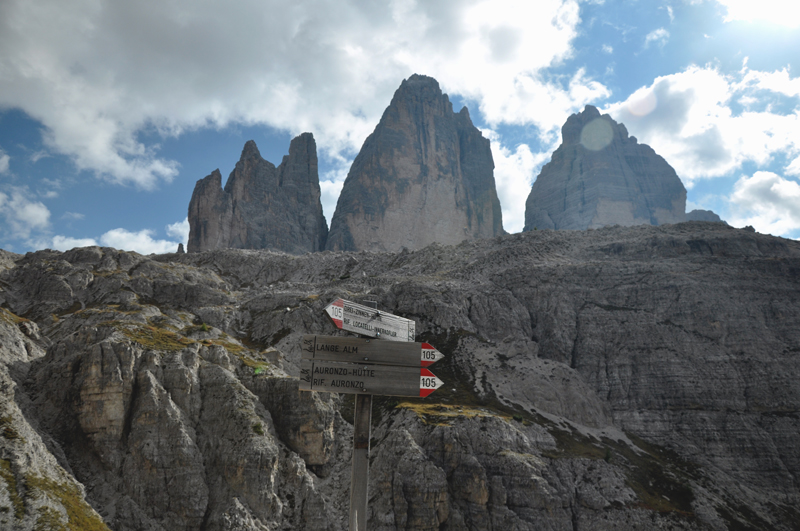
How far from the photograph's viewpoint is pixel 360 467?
13023mm

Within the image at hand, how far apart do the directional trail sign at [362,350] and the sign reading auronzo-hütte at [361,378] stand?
14cm

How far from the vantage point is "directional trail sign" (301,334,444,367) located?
13391mm

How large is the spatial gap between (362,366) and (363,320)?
1.32 m

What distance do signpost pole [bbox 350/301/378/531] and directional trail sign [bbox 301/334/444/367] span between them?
114 centimetres

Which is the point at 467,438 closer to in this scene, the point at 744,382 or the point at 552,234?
the point at 744,382

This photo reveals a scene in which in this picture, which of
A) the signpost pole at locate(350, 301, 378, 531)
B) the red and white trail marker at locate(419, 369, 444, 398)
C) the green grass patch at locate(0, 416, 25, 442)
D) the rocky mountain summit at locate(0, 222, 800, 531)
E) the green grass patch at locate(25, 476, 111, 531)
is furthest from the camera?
the rocky mountain summit at locate(0, 222, 800, 531)

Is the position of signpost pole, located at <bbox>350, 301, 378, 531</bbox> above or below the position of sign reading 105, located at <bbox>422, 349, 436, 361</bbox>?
below

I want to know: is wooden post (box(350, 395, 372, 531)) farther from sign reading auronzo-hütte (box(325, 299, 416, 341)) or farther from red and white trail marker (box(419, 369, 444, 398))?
sign reading auronzo-hütte (box(325, 299, 416, 341))

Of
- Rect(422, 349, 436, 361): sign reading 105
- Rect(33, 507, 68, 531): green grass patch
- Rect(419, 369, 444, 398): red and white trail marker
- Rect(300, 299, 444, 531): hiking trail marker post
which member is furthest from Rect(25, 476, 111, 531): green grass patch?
Rect(422, 349, 436, 361): sign reading 105

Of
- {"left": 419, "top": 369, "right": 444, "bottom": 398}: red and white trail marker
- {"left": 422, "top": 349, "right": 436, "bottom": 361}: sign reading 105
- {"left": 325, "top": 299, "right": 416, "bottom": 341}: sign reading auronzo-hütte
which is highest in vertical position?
{"left": 325, "top": 299, "right": 416, "bottom": 341}: sign reading auronzo-hütte

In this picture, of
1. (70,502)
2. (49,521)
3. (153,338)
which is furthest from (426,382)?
(153,338)

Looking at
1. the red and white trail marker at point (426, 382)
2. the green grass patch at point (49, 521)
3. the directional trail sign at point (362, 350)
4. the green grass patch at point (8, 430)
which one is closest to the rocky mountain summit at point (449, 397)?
the green grass patch at point (49, 521)

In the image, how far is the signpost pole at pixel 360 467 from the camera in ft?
41.4

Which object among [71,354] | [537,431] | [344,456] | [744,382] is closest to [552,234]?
[744,382]
